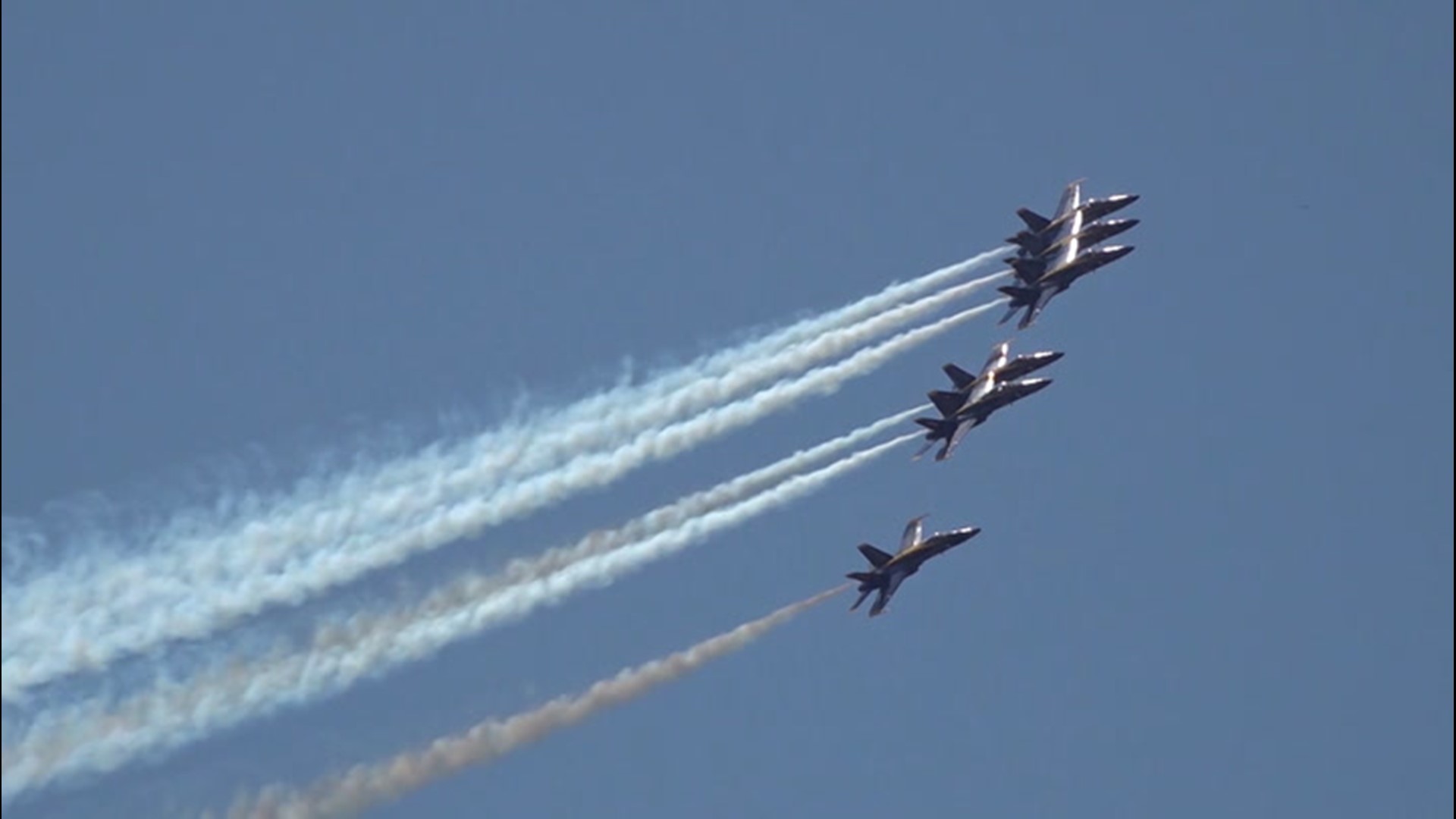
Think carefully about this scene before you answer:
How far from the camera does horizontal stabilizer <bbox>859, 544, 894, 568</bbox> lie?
87562 mm

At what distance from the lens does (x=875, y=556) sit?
287 ft

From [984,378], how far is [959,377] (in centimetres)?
89

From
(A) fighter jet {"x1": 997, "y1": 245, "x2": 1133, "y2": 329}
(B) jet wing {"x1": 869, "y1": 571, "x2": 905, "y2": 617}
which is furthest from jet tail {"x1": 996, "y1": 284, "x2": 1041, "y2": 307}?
(B) jet wing {"x1": 869, "y1": 571, "x2": 905, "y2": 617}

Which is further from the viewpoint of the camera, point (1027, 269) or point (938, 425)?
point (1027, 269)

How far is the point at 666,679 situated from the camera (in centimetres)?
8181

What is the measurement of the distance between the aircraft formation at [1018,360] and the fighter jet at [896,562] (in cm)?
2

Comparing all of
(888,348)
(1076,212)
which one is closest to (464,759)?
(888,348)

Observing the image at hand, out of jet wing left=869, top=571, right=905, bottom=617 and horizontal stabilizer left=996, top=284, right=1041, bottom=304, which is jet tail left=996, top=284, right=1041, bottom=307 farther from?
jet wing left=869, top=571, right=905, bottom=617

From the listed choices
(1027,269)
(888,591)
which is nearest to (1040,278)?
(1027,269)

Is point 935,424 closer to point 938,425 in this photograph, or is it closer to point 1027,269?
point 938,425

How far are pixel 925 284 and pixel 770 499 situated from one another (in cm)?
953

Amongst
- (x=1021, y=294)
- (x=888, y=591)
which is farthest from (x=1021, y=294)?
(x=888, y=591)

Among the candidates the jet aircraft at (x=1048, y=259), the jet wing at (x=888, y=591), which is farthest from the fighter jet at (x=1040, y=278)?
the jet wing at (x=888, y=591)

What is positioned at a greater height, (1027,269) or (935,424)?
(1027,269)
